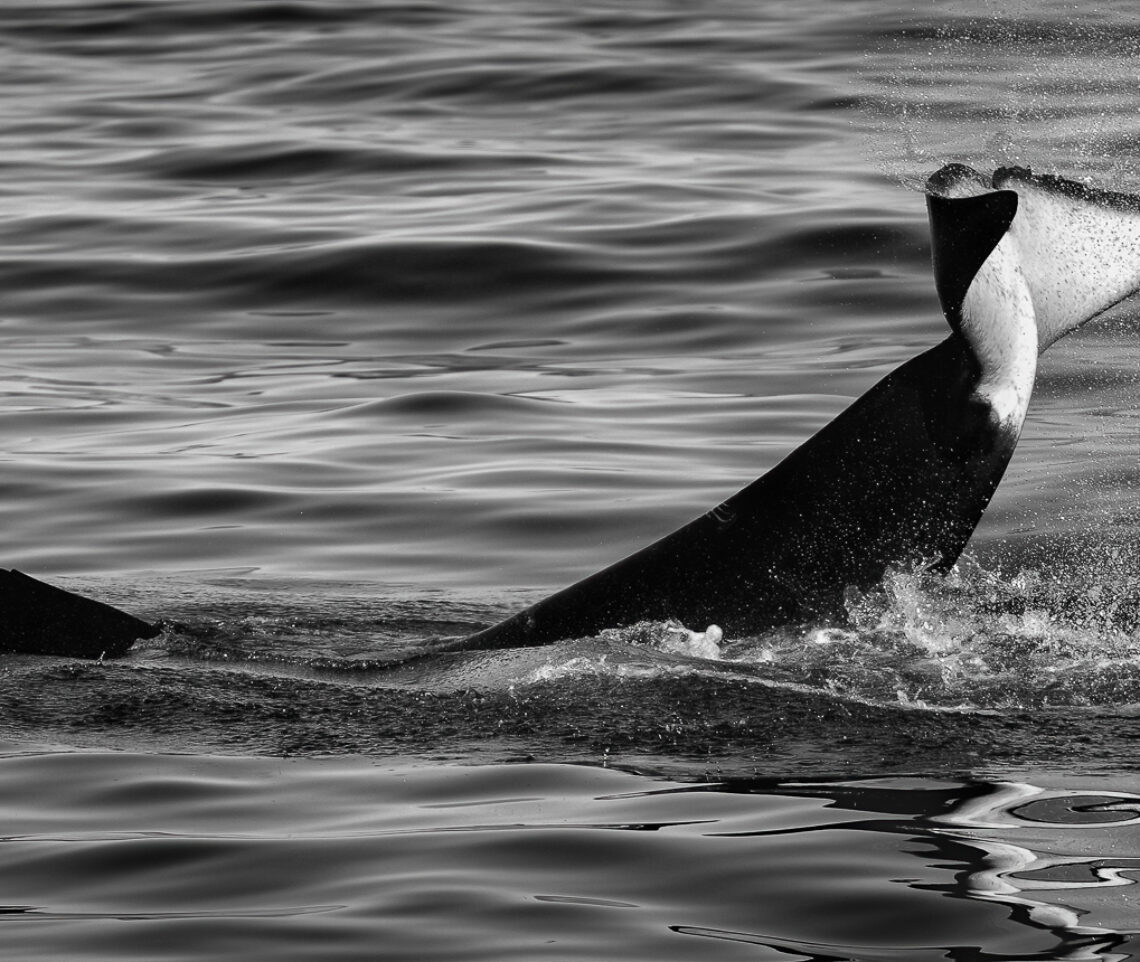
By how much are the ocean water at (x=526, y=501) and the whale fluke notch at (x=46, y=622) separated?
0.10 m

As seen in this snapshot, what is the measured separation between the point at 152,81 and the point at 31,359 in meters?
10.3

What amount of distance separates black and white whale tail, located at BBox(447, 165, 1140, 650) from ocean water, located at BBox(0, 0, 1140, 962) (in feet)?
0.75

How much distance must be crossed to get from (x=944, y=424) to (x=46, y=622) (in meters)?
2.72

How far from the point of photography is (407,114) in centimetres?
2073

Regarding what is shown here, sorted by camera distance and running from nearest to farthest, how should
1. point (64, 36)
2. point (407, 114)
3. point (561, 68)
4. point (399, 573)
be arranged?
point (399, 573)
point (407, 114)
point (561, 68)
point (64, 36)

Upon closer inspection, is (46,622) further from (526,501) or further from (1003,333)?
(526,501)

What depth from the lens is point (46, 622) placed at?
6.90 m

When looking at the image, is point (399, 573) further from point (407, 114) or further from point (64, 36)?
point (64, 36)

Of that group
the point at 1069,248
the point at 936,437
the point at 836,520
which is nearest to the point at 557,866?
the point at 836,520

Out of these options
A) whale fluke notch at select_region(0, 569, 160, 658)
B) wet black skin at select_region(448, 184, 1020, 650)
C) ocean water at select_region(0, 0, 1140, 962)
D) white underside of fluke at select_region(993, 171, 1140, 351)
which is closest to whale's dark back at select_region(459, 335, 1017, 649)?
wet black skin at select_region(448, 184, 1020, 650)

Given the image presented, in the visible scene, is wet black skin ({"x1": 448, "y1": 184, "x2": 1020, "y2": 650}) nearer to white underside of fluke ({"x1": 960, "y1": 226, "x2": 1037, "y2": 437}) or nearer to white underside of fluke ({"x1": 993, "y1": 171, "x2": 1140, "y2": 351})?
white underside of fluke ({"x1": 960, "y1": 226, "x2": 1037, "y2": 437})

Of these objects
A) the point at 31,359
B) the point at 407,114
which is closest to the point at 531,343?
the point at 31,359

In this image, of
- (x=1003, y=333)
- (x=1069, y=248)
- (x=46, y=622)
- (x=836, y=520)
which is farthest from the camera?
(x=46, y=622)

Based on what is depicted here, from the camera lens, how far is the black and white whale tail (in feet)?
19.0
